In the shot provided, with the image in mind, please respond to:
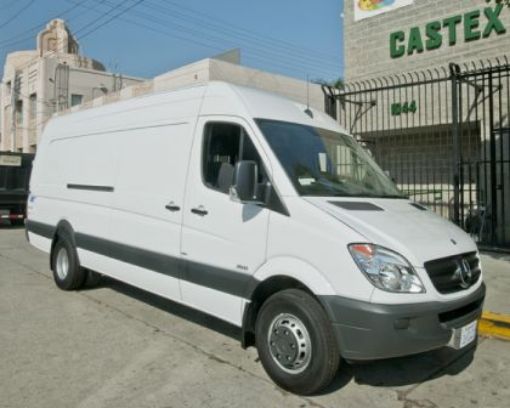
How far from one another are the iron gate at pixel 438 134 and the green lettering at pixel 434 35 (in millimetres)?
605

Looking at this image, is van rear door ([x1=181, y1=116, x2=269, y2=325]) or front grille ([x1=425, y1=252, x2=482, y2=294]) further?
van rear door ([x1=181, y1=116, x2=269, y2=325])

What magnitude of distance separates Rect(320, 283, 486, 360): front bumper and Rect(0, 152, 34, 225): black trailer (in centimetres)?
1521

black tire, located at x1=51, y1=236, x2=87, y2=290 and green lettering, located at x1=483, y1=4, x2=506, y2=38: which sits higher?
green lettering, located at x1=483, y1=4, x2=506, y2=38

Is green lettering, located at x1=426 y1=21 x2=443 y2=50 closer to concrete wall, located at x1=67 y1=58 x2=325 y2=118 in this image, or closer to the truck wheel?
concrete wall, located at x1=67 y1=58 x2=325 y2=118

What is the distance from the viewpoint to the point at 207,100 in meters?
5.04

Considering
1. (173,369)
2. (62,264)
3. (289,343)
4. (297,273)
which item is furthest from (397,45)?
(173,369)

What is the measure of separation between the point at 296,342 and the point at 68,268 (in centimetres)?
433

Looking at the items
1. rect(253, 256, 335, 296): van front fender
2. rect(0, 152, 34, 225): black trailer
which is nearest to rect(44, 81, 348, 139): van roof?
rect(253, 256, 335, 296): van front fender

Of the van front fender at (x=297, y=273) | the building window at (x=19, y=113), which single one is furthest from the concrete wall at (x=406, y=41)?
the building window at (x=19, y=113)

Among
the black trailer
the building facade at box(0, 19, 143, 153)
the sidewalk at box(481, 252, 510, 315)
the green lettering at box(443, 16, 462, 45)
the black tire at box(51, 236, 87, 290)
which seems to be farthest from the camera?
the building facade at box(0, 19, 143, 153)

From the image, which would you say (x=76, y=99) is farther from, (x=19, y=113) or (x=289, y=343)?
(x=289, y=343)

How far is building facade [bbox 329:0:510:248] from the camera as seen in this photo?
1104 cm

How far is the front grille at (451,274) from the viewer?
12.4ft

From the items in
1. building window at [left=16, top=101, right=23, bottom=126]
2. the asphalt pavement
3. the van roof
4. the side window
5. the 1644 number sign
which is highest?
building window at [left=16, top=101, right=23, bottom=126]
